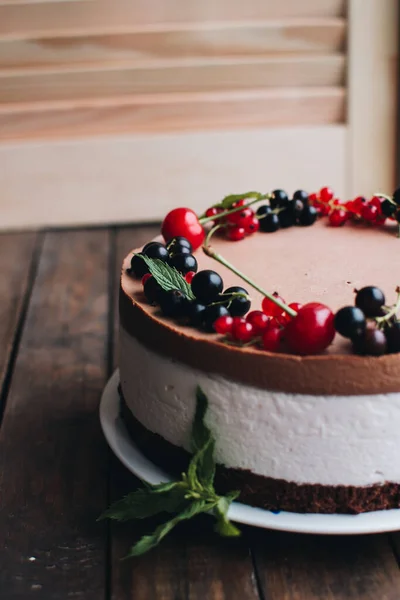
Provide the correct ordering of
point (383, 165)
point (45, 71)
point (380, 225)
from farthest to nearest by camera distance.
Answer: point (383, 165) → point (45, 71) → point (380, 225)

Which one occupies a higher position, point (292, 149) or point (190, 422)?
point (190, 422)

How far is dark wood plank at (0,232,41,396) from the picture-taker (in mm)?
1869

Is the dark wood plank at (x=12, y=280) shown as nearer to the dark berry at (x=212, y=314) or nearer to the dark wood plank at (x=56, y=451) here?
the dark wood plank at (x=56, y=451)

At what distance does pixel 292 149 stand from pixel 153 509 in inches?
69.6

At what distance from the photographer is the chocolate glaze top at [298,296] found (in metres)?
1.05

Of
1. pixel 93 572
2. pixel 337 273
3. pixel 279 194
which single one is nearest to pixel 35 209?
pixel 279 194

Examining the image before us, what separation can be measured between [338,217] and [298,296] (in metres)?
0.34

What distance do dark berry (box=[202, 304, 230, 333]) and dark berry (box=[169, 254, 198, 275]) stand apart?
0.15 metres

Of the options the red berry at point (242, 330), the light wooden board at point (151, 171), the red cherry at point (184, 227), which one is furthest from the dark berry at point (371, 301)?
the light wooden board at point (151, 171)

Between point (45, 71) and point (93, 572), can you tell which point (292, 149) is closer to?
point (45, 71)

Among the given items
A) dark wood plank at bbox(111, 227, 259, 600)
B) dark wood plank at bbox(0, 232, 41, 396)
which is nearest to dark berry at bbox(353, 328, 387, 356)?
dark wood plank at bbox(111, 227, 259, 600)

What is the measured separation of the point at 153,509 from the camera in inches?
44.1

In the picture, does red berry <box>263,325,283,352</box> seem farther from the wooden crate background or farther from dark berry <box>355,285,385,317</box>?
the wooden crate background

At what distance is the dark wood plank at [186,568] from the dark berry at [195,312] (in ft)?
0.95
